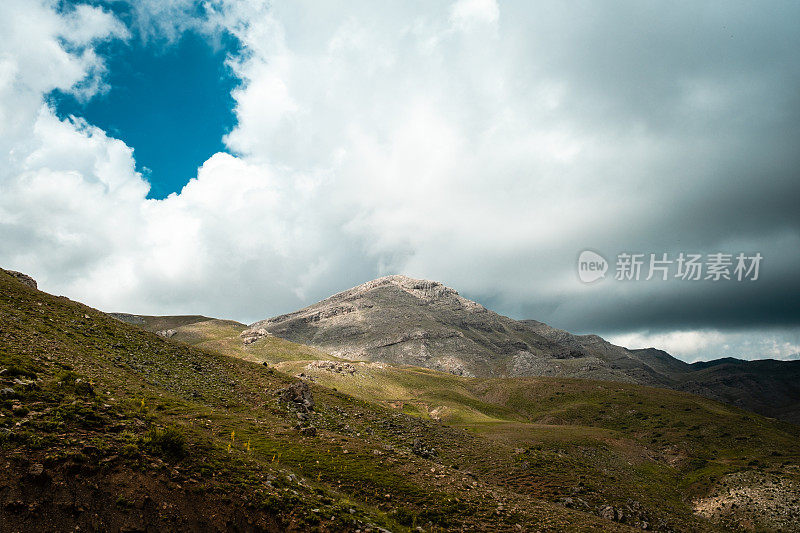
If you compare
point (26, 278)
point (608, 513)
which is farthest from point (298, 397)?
point (26, 278)

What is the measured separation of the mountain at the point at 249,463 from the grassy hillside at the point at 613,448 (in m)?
0.44

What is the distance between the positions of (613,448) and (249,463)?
80.8 metres

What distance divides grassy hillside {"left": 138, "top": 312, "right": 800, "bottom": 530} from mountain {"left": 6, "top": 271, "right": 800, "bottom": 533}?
44 centimetres

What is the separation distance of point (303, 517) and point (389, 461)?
12.8 m

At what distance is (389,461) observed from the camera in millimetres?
28781

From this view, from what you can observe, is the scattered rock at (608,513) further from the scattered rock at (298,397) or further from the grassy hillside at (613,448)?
the scattered rock at (298,397)

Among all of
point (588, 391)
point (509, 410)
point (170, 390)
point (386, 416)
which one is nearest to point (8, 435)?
point (170, 390)

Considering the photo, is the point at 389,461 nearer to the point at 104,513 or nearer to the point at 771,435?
the point at 104,513

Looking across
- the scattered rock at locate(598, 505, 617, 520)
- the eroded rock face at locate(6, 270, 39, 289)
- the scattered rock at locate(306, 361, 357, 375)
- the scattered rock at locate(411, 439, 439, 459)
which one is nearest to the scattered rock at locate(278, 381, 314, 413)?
the scattered rock at locate(411, 439, 439, 459)

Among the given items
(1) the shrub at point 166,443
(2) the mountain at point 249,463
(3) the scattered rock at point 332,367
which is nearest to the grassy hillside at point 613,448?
(2) the mountain at point 249,463

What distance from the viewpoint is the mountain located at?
542 inches

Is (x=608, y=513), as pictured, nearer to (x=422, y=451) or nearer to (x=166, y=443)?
(x=422, y=451)

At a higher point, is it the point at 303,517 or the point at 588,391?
the point at 588,391

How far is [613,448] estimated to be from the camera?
75250 mm
